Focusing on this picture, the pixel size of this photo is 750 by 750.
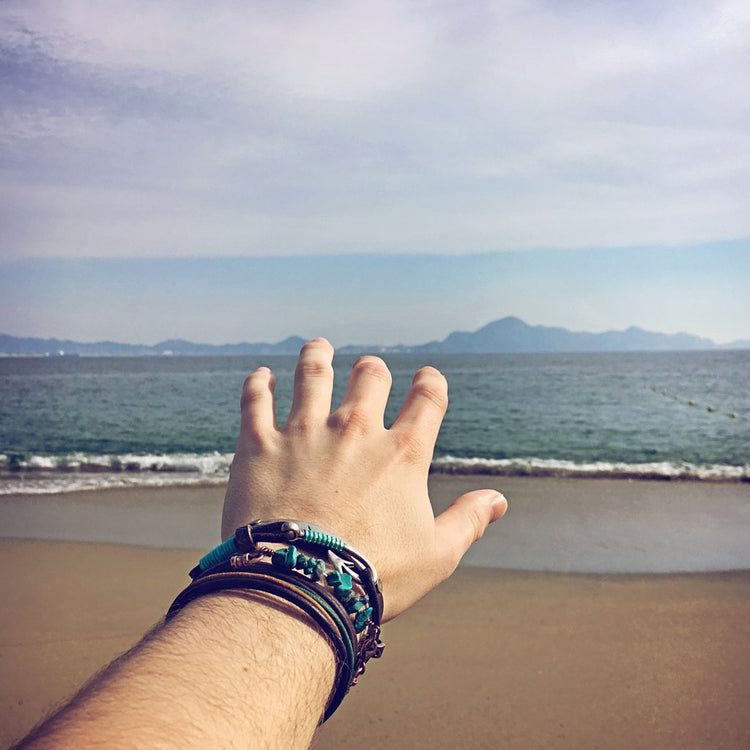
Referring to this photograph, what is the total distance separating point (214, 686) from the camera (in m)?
0.78

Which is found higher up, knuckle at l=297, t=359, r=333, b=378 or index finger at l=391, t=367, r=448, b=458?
knuckle at l=297, t=359, r=333, b=378

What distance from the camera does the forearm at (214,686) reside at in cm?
69

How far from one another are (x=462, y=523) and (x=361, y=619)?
1.36 feet

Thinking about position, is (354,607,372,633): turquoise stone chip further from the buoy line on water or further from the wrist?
the buoy line on water

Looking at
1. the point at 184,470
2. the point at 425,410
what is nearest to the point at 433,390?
the point at 425,410

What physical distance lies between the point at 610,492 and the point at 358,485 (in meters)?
7.41

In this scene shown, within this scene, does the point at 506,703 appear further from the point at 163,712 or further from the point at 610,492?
the point at 610,492

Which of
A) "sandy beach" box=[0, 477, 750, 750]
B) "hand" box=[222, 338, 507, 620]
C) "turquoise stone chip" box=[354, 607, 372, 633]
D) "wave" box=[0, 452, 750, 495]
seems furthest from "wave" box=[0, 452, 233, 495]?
"turquoise stone chip" box=[354, 607, 372, 633]

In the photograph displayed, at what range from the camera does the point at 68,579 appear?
482 centimetres

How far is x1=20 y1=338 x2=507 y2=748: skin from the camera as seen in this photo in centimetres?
73

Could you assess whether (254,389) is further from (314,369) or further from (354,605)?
(354,605)

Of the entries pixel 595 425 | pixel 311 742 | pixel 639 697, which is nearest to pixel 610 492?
pixel 639 697

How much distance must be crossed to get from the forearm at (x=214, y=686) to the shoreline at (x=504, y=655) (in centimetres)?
171

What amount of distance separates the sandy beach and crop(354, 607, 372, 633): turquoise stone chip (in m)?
1.98
